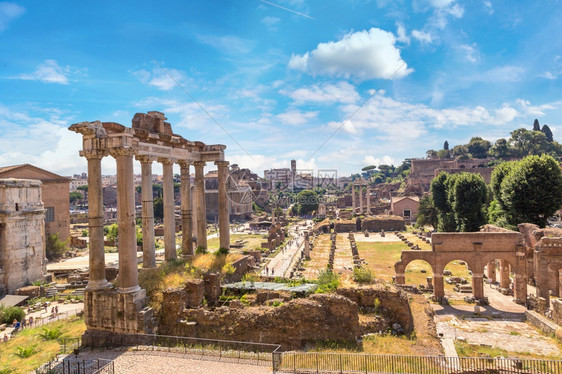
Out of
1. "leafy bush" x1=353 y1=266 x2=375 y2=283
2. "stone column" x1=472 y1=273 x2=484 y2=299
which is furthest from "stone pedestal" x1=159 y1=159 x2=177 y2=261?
"stone column" x1=472 y1=273 x2=484 y2=299

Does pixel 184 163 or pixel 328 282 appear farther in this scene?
pixel 184 163

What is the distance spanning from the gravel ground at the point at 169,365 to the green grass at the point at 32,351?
1.75 meters

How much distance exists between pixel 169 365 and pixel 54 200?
164 feet

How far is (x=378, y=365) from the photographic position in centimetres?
1054

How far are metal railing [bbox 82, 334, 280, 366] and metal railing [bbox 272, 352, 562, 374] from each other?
2.82 ft

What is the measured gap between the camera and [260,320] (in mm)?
13000

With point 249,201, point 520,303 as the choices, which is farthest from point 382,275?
point 249,201

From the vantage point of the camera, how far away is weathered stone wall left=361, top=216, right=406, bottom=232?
76037mm

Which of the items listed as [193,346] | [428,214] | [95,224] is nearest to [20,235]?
[95,224]

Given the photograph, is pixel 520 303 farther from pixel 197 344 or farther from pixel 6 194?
pixel 6 194

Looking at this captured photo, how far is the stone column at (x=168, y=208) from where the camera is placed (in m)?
17.8

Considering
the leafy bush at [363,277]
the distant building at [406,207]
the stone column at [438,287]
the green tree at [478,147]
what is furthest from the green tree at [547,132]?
the leafy bush at [363,277]

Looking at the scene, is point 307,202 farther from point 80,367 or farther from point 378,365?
point 80,367

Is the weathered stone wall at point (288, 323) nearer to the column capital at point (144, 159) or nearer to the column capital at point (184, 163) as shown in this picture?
the column capital at point (144, 159)
